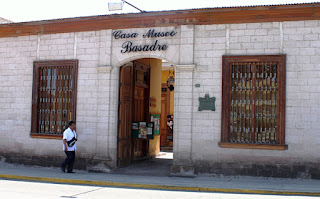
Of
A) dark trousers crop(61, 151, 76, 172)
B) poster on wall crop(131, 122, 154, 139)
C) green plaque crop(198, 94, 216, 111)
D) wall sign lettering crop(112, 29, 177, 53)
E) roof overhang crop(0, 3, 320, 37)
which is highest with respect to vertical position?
roof overhang crop(0, 3, 320, 37)

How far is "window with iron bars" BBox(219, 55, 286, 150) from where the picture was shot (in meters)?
10.6

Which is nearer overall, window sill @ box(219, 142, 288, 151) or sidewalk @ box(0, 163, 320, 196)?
sidewalk @ box(0, 163, 320, 196)

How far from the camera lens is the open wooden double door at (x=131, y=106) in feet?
41.1

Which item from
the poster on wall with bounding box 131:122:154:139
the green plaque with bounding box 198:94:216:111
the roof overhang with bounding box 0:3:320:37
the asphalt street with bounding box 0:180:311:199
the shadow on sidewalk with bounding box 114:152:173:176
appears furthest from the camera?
the poster on wall with bounding box 131:122:154:139

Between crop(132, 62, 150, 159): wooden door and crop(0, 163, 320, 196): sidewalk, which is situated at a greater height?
crop(132, 62, 150, 159): wooden door

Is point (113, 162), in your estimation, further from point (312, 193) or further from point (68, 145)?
point (312, 193)

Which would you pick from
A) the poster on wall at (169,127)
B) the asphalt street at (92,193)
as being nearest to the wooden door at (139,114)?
the asphalt street at (92,193)

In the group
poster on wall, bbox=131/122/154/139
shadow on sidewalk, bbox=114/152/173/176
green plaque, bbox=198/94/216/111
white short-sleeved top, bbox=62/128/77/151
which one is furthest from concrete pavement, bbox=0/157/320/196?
green plaque, bbox=198/94/216/111

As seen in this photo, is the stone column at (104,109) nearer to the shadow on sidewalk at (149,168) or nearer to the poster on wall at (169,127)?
the shadow on sidewalk at (149,168)

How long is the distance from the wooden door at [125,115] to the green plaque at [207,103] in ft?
9.24

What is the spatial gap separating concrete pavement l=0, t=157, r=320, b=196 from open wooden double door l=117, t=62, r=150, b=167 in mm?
1276

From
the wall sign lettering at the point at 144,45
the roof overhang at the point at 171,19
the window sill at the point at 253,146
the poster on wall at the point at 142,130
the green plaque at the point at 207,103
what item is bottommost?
the window sill at the point at 253,146

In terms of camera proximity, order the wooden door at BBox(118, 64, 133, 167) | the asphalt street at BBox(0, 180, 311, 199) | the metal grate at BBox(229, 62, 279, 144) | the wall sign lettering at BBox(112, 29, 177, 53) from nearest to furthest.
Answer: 1. the asphalt street at BBox(0, 180, 311, 199)
2. the metal grate at BBox(229, 62, 279, 144)
3. the wall sign lettering at BBox(112, 29, 177, 53)
4. the wooden door at BBox(118, 64, 133, 167)

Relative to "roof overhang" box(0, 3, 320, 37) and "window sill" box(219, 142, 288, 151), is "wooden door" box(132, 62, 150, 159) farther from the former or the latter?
"window sill" box(219, 142, 288, 151)
